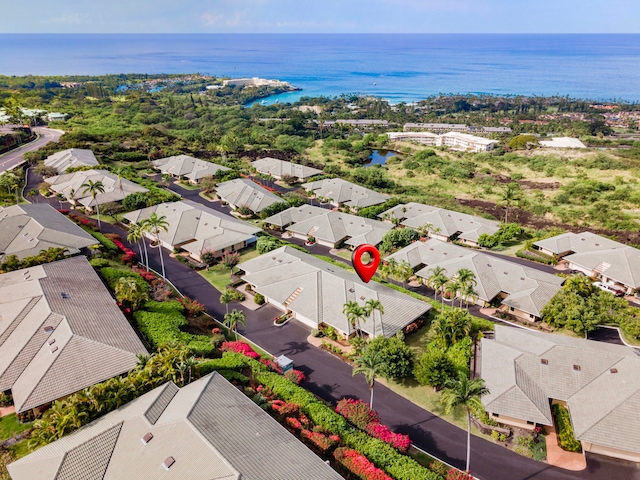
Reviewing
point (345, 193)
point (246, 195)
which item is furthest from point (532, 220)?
point (246, 195)

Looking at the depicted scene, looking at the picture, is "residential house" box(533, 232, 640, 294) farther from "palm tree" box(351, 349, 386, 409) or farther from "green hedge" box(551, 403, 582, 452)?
"palm tree" box(351, 349, 386, 409)

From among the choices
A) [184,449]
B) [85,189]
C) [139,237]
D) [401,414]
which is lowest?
[401,414]

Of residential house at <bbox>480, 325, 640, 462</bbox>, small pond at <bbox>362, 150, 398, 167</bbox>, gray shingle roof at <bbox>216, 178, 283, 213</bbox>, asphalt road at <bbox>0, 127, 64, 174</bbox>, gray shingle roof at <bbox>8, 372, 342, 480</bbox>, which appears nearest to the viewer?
gray shingle roof at <bbox>8, 372, 342, 480</bbox>

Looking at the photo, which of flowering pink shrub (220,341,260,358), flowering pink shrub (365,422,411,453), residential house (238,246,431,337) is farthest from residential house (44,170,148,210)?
flowering pink shrub (365,422,411,453)

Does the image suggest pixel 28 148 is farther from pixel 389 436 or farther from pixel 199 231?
pixel 389 436

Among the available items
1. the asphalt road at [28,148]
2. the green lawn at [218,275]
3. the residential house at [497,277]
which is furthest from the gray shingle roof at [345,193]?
the asphalt road at [28,148]

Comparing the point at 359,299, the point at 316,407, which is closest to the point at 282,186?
the point at 359,299
